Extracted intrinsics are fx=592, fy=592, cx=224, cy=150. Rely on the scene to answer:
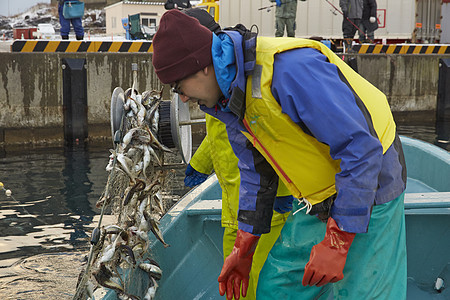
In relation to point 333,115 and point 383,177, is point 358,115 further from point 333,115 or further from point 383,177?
point 383,177

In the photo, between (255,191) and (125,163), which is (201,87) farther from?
(125,163)

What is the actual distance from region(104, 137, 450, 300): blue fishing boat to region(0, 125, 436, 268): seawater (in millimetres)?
2403

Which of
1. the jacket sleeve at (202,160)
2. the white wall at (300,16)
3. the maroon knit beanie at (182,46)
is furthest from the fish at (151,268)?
the white wall at (300,16)

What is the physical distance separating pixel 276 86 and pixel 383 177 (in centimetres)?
54

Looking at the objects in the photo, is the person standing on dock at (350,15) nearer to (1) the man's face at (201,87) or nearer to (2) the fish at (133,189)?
(2) the fish at (133,189)

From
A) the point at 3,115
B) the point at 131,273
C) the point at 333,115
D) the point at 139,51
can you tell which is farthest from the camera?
the point at 139,51

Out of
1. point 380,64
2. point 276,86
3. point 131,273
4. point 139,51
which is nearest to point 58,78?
point 139,51

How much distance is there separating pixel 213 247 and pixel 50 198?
420cm

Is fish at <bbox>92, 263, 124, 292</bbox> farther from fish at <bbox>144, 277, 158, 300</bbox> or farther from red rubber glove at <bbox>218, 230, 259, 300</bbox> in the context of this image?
red rubber glove at <bbox>218, 230, 259, 300</bbox>

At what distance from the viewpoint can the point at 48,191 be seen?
7.85m

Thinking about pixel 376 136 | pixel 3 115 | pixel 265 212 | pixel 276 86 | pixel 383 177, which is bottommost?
pixel 3 115

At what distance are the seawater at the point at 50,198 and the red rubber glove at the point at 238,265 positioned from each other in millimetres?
3407

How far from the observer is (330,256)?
2027 mm

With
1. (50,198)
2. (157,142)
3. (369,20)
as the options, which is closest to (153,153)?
(157,142)
